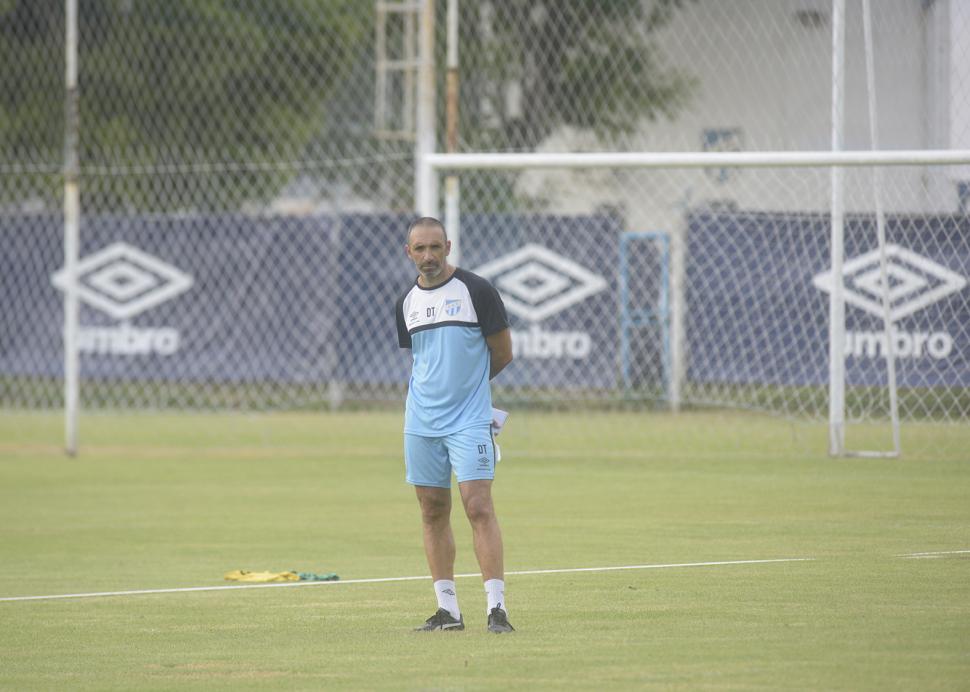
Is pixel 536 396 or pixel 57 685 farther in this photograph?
pixel 536 396

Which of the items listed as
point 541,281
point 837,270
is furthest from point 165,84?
point 837,270

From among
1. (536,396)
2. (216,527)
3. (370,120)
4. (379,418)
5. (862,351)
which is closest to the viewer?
(216,527)

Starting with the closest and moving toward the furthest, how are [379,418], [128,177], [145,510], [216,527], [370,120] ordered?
[216,527] → [145,510] → [379,418] → [128,177] → [370,120]

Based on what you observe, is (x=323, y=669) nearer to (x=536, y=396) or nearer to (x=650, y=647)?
(x=650, y=647)

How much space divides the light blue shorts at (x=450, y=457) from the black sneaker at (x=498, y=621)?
2.09ft

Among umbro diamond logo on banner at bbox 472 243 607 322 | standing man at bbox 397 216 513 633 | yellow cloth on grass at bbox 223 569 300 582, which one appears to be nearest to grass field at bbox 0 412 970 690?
yellow cloth on grass at bbox 223 569 300 582

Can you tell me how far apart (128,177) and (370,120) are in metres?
7.30

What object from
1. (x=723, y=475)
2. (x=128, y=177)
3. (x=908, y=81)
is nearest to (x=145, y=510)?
(x=723, y=475)

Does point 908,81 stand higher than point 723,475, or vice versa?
point 908,81

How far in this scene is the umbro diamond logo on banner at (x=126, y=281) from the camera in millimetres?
24625

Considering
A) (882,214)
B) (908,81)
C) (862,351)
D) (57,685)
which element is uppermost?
(908,81)

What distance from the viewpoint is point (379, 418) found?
25906 mm

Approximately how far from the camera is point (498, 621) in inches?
332

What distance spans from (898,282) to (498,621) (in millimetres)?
10965
